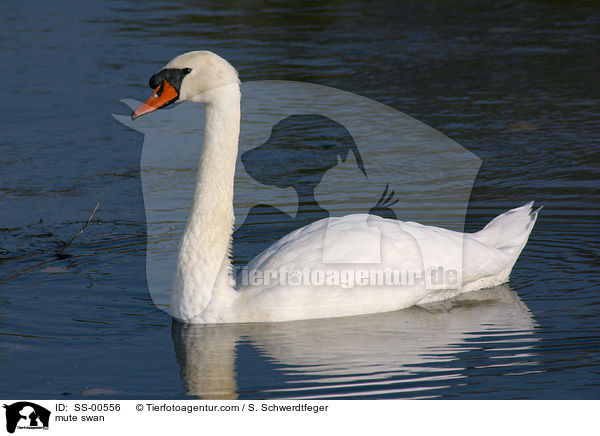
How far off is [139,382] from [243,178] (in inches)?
184

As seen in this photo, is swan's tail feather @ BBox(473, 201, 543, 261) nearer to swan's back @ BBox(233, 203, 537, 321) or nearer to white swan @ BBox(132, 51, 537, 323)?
swan's back @ BBox(233, 203, 537, 321)

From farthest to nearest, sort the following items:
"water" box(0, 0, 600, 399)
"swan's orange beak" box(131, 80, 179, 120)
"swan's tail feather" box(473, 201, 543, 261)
Answer: "swan's tail feather" box(473, 201, 543, 261) → "swan's orange beak" box(131, 80, 179, 120) → "water" box(0, 0, 600, 399)

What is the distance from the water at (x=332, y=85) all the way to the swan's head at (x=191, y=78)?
4.86 ft

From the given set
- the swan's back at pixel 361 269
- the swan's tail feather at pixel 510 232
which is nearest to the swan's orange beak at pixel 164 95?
the swan's back at pixel 361 269

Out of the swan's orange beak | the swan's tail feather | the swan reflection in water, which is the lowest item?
the swan reflection in water

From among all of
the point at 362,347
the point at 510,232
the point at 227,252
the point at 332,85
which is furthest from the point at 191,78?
the point at 332,85

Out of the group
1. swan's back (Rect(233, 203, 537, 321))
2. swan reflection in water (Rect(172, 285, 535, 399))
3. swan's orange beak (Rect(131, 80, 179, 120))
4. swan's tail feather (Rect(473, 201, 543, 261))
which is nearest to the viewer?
swan reflection in water (Rect(172, 285, 535, 399))

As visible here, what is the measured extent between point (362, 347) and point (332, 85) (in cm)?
767

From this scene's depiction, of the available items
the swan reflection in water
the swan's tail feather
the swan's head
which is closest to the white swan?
the swan's head

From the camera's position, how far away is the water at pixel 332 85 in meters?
5.60

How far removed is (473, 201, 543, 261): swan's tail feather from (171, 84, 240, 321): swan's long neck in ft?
6.66

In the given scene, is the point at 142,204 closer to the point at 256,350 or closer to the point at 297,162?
the point at 297,162

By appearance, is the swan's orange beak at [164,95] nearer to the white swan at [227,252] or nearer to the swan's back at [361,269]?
the white swan at [227,252]

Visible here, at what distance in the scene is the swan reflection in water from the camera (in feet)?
17.7
